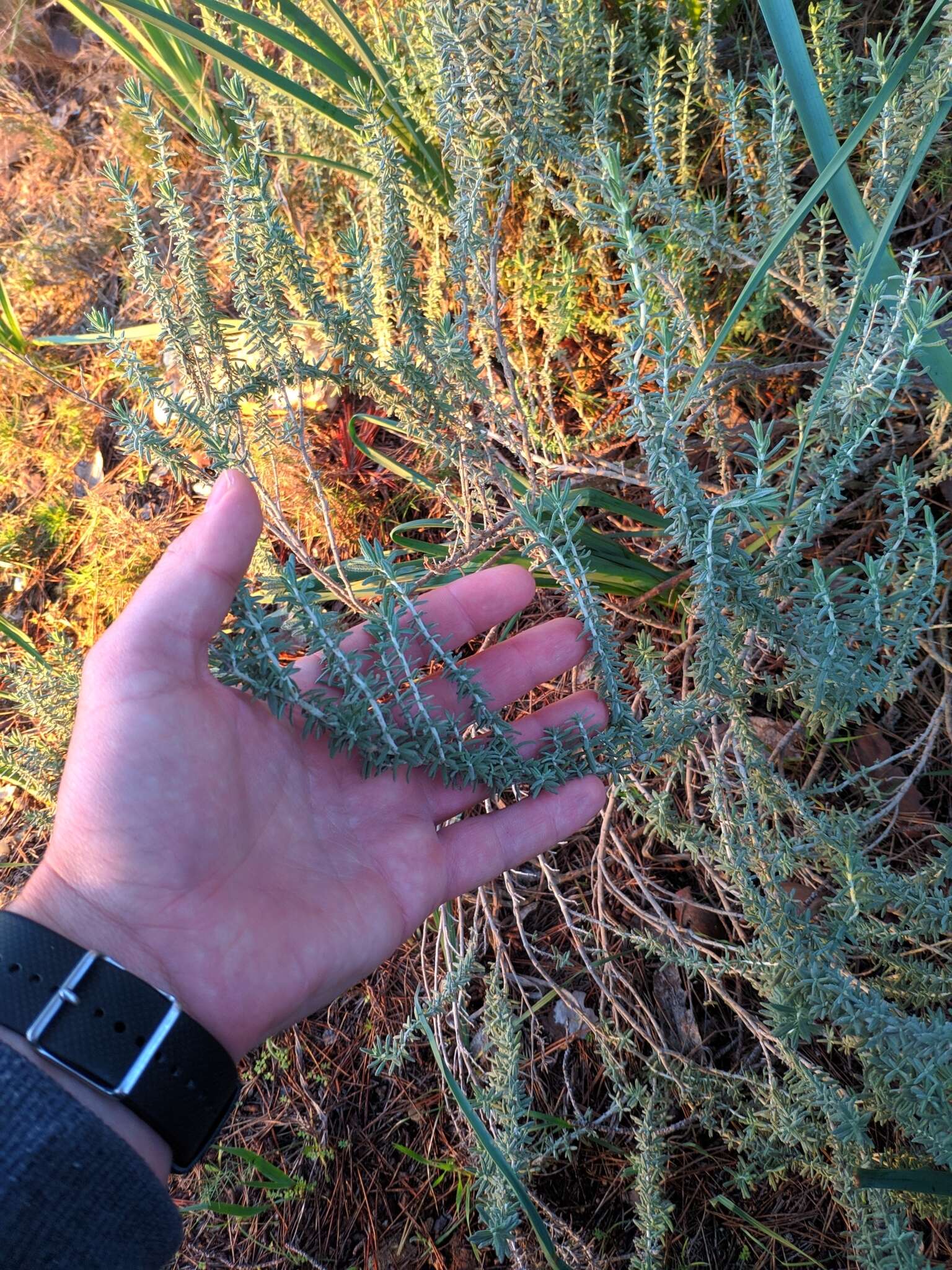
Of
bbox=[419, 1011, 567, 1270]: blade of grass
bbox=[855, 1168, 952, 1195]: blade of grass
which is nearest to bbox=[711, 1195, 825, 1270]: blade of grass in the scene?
bbox=[419, 1011, 567, 1270]: blade of grass

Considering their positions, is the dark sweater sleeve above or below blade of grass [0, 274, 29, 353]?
below

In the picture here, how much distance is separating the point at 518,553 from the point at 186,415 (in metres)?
0.89

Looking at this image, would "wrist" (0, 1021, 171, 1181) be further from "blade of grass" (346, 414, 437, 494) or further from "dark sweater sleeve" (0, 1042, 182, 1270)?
"blade of grass" (346, 414, 437, 494)

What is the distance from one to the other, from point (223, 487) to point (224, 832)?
584 mm

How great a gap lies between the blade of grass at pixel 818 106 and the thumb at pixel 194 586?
99 centimetres

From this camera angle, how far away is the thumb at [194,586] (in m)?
1.33

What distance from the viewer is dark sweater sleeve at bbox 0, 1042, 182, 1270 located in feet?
3.83

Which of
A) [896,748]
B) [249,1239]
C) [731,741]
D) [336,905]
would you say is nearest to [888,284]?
[731,741]

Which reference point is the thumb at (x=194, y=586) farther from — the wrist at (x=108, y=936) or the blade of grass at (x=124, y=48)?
the blade of grass at (x=124, y=48)

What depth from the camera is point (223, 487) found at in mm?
1370

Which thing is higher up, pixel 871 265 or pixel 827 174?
pixel 827 174

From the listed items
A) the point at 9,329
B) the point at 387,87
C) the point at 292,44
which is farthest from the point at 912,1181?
the point at 9,329

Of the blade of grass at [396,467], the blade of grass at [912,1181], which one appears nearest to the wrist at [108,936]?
the blade of grass at [912,1181]

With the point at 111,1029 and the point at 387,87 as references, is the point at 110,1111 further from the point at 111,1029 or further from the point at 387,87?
the point at 387,87
